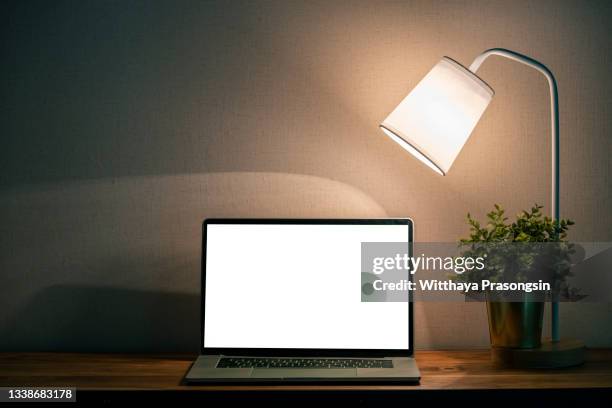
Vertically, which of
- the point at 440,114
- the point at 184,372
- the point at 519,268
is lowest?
the point at 184,372

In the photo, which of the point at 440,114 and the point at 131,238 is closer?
the point at 440,114

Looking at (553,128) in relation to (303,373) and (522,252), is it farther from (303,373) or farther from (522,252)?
(303,373)

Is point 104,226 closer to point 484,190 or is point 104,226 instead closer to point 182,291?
point 182,291

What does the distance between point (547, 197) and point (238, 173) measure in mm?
744

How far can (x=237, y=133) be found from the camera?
4.42 ft

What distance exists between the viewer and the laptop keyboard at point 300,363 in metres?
1.11

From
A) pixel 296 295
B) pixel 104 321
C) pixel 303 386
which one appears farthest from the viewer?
pixel 104 321

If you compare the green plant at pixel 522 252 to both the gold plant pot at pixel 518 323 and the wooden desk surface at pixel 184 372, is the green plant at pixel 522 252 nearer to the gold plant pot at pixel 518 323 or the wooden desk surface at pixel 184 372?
the gold plant pot at pixel 518 323

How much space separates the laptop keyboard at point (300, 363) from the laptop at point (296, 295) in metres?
0.02

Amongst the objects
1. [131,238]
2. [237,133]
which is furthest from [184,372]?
[237,133]

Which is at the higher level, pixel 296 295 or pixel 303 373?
pixel 296 295

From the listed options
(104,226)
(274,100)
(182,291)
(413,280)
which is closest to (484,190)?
(413,280)

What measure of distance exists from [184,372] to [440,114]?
2.37ft

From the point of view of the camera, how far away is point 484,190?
1.35 meters
